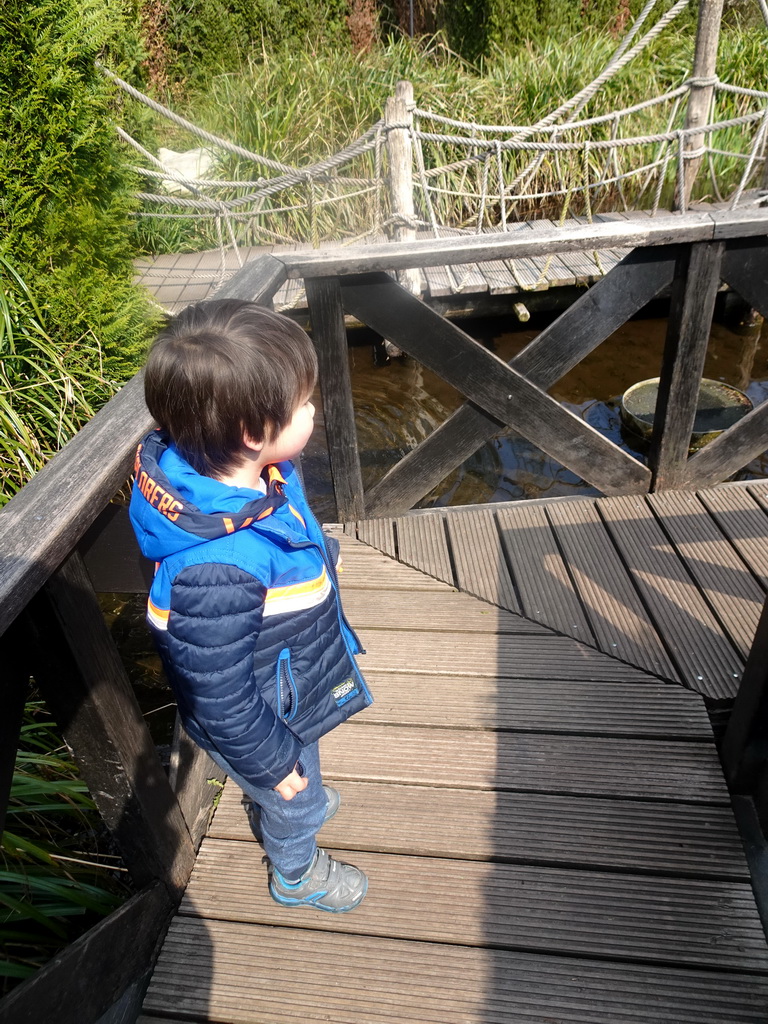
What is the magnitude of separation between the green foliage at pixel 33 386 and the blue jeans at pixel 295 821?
197 cm

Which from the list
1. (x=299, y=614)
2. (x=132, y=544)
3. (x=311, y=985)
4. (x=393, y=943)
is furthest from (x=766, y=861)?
(x=132, y=544)

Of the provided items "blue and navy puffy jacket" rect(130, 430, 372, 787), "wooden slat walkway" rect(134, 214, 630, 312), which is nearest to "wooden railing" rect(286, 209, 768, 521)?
"blue and navy puffy jacket" rect(130, 430, 372, 787)

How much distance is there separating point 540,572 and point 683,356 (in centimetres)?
91

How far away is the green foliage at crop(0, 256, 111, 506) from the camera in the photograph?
294 centimetres

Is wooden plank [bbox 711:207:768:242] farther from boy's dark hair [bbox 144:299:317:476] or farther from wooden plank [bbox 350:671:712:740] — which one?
boy's dark hair [bbox 144:299:317:476]

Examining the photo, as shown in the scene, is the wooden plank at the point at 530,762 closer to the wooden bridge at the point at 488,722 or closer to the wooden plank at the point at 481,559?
the wooden bridge at the point at 488,722

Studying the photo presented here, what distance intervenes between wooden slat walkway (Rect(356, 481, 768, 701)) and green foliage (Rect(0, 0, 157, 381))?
5.98ft

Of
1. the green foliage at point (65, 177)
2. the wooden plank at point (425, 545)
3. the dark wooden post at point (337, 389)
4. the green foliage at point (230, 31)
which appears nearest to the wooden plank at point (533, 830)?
the wooden plank at point (425, 545)

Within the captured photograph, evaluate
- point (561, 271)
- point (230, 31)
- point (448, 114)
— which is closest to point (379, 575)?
point (561, 271)

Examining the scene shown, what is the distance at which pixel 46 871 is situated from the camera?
182cm

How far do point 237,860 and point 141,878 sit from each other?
0.79 feet

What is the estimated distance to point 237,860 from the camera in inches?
66.1

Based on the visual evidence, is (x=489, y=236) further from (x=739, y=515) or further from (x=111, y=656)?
(x=111, y=656)

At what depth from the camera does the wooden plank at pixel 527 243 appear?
2148 mm
